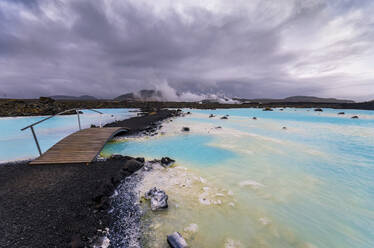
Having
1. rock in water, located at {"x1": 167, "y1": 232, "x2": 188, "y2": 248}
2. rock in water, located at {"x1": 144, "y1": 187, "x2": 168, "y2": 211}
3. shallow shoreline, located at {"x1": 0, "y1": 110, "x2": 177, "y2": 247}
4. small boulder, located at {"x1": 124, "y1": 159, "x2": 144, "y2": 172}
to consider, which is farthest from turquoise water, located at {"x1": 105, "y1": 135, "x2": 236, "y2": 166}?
rock in water, located at {"x1": 167, "y1": 232, "x2": 188, "y2": 248}

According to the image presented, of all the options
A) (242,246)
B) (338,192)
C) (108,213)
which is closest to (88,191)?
(108,213)

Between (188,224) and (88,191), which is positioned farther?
(88,191)

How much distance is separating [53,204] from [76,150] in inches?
144

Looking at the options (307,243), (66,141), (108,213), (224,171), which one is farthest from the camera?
(66,141)

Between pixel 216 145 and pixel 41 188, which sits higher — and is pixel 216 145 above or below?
below

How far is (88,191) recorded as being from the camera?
4.11 m

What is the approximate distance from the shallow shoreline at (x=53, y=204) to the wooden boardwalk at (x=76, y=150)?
408mm

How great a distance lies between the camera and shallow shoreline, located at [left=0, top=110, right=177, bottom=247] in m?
A: 2.77

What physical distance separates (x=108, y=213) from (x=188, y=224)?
6.47 ft

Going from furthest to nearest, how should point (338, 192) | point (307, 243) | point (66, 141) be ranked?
1. point (66, 141)
2. point (338, 192)
3. point (307, 243)

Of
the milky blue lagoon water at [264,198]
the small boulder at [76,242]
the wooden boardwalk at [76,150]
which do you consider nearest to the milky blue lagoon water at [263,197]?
the milky blue lagoon water at [264,198]

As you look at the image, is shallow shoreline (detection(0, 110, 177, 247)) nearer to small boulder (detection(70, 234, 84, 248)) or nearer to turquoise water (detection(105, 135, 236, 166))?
small boulder (detection(70, 234, 84, 248))

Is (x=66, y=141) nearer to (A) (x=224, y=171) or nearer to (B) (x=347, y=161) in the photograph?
(A) (x=224, y=171)

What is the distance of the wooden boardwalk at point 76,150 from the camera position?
5905mm
